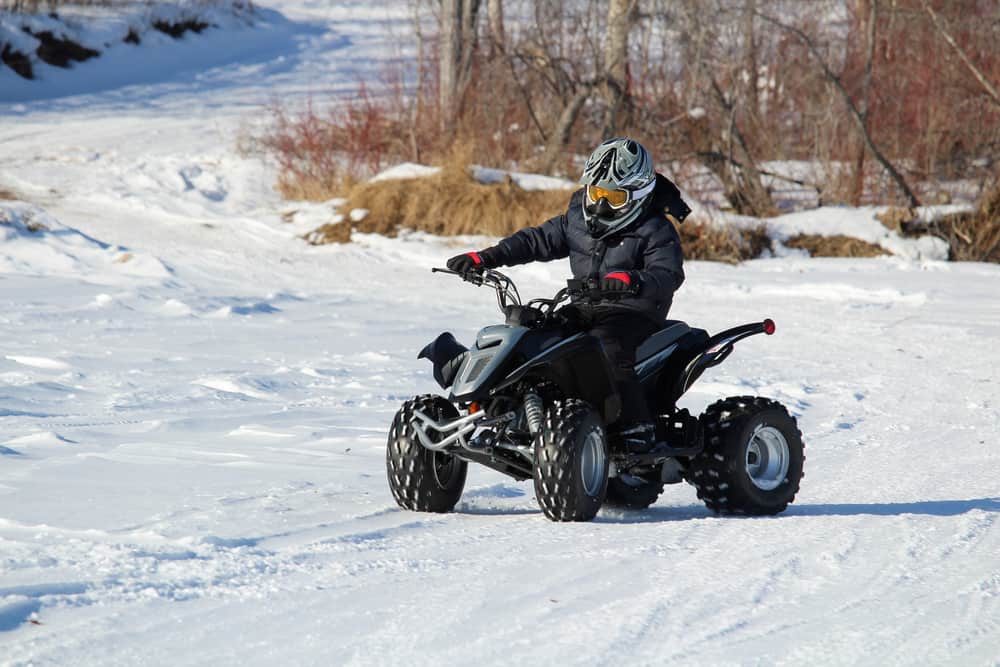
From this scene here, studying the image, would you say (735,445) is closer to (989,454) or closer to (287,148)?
(989,454)

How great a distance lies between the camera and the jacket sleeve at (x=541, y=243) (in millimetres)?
5973

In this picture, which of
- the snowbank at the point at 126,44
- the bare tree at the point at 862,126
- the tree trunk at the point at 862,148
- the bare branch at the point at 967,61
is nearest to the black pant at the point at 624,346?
the bare tree at the point at 862,126

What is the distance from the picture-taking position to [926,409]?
9234 mm

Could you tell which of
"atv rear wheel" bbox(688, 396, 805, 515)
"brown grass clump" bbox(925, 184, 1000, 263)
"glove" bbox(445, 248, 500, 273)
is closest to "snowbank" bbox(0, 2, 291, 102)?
"brown grass clump" bbox(925, 184, 1000, 263)

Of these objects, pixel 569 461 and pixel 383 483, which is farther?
pixel 383 483

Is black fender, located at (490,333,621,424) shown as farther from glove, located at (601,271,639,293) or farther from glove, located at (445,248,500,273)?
glove, located at (445,248,500,273)

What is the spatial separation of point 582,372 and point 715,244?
1088cm

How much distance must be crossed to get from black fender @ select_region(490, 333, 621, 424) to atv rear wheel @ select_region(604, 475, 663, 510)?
515 mm

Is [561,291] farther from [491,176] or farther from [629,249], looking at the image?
[491,176]

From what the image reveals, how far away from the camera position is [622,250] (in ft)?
19.3

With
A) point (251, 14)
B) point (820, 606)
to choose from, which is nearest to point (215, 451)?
point (820, 606)

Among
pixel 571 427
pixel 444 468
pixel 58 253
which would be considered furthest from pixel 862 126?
pixel 571 427

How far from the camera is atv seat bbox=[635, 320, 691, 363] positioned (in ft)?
18.8

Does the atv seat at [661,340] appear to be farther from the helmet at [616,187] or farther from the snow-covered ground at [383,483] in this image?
the snow-covered ground at [383,483]
